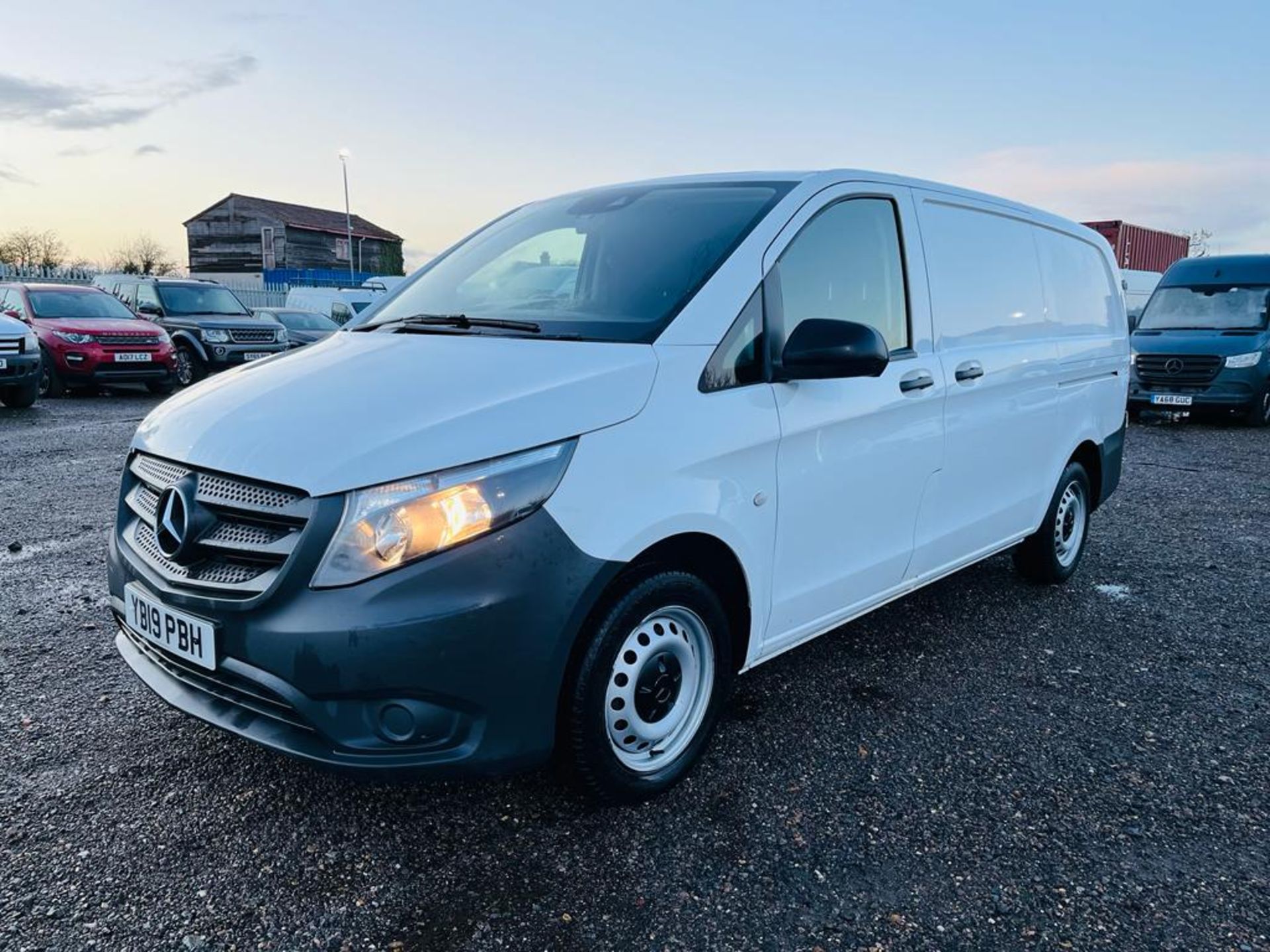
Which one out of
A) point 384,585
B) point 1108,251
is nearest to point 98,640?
point 384,585

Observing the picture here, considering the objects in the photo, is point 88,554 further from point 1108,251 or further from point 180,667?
point 1108,251

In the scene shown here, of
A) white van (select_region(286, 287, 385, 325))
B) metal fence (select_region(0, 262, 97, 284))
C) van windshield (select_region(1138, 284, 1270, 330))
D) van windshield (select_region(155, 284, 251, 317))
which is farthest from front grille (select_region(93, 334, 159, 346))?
metal fence (select_region(0, 262, 97, 284))

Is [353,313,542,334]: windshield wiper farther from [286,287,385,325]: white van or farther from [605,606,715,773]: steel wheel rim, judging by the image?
[286,287,385,325]: white van

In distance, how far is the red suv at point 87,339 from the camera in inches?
491

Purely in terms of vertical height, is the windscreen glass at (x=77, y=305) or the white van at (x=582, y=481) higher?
the windscreen glass at (x=77, y=305)

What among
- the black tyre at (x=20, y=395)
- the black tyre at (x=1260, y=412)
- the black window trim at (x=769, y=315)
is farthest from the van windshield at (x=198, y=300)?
the black tyre at (x=1260, y=412)

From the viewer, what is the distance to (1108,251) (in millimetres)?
5113

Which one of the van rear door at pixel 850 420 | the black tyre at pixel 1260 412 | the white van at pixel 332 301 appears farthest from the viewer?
the white van at pixel 332 301

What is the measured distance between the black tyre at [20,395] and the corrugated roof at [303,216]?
A: 41996 millimetres

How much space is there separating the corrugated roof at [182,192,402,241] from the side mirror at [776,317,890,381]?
52994 millimetres

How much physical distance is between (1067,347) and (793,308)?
2.25 metres

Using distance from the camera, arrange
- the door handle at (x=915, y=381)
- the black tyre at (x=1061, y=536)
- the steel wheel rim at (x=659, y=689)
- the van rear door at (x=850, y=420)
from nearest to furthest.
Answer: the steel wheel rim at (x=659, y=689) < the van rear door at (x=850, y=420) < the door handle at (x=915, y=381) < the black tyre at (x=1061, y=536)

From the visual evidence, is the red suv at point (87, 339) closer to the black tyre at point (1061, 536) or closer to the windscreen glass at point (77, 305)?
the windscreen glass at point (77, 305)

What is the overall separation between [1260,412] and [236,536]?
13.2m
